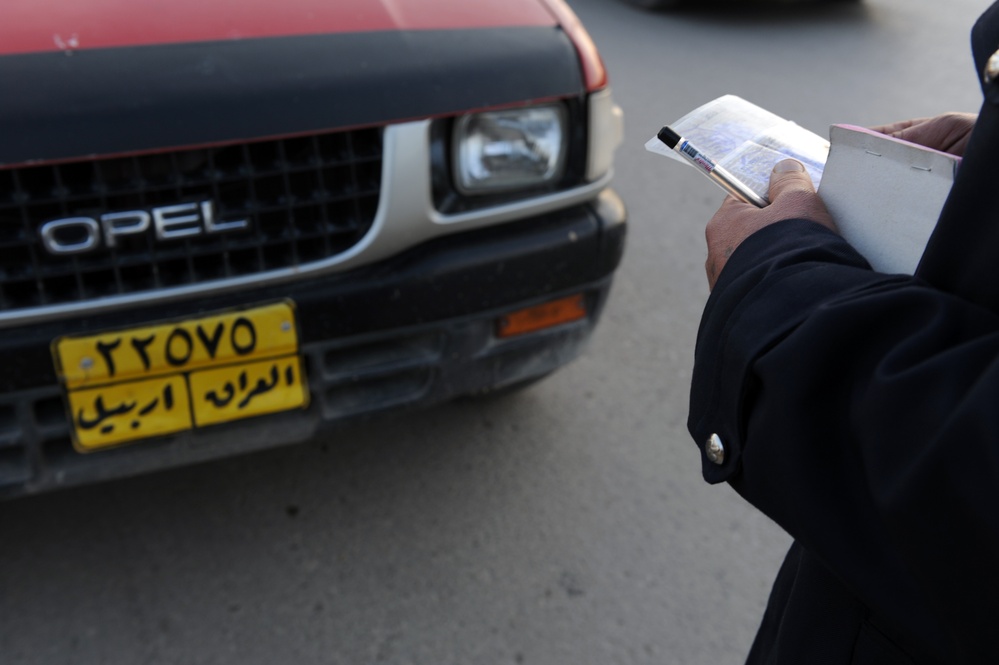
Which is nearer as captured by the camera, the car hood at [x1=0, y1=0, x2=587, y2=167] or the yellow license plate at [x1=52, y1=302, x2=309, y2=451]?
the car hood at [x1=0, y1=0, x2=587, y2=167]

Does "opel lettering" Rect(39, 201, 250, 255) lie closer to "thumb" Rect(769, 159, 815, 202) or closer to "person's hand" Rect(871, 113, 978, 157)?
"thumb" Rect(769, 159, 815, 202)

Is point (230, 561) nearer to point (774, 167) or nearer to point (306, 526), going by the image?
point (306, 526)

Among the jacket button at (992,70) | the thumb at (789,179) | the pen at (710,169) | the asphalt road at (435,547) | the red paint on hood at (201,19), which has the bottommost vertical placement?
the asphalt road at (435,547)

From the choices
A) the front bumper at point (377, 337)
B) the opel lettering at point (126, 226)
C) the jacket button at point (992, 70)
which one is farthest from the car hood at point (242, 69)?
the jacket button at point (992, 70)

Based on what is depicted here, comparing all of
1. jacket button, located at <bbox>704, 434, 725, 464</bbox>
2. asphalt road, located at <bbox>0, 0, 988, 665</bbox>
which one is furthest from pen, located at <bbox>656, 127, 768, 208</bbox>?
asphalt road, located at <bbox>0, 0, 988, 665</bbox>

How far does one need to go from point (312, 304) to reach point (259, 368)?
0.17 m

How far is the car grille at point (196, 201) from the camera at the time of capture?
5.75 ft

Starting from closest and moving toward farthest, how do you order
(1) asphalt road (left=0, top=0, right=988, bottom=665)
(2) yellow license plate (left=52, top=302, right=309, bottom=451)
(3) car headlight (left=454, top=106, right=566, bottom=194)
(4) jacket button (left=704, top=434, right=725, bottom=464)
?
(4) jacket button (left=704, top=434, right=725, bottom=464) < (2) yellow license plate (left=52, top=302, right=309, bottom=451) < (3) car headlight (left=454, top=106, right=566, bottom=194) < (1) asphalt road (left=0, top=0, right=988, bottom=665)

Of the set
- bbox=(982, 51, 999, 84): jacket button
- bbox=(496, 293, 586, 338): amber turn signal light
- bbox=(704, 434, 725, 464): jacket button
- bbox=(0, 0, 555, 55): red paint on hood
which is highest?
bbox=(982, 51, 999, 84): jacket button

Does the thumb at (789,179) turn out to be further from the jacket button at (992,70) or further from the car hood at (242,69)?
the car hood at (242,69)

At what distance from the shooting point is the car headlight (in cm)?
205

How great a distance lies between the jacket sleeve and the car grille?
114cm

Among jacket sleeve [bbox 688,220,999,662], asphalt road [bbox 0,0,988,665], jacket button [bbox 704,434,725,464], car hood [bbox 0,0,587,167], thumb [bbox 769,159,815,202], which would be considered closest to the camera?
jacket sleeve [bbox 688,220,999,662]

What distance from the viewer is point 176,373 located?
6.22 feet
